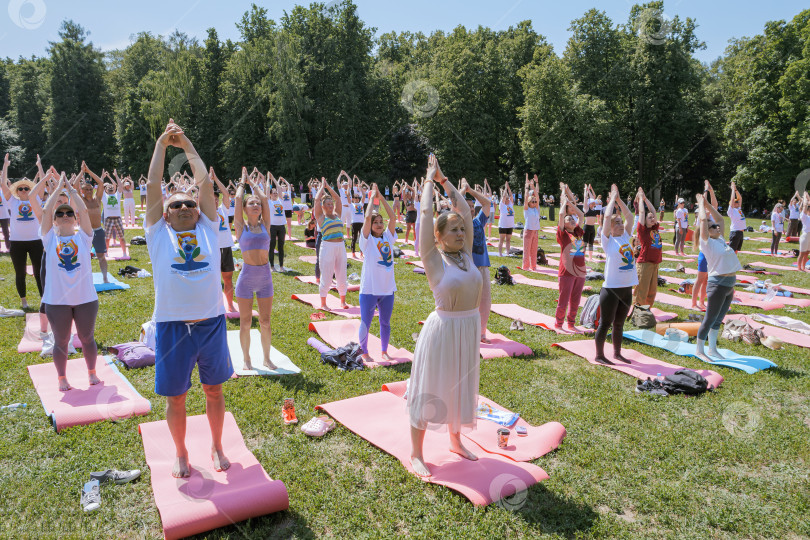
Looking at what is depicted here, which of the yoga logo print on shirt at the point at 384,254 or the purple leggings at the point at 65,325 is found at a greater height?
the yoga logo print on shirt at the point at 384,254

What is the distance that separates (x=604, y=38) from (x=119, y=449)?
1833 inches

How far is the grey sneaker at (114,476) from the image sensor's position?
414 centimetres

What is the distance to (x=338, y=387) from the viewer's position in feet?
20.5

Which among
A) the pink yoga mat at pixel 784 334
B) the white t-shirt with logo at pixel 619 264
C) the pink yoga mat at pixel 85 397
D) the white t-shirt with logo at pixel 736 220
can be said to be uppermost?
the white t-shirt with logo at pixel 736 220

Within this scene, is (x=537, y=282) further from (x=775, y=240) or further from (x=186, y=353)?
(x=775, y=240)

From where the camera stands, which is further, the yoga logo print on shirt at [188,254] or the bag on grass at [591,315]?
the bag on grass at [591,315]

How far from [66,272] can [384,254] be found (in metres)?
3.72

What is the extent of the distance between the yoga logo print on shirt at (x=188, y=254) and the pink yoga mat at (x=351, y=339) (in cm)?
358

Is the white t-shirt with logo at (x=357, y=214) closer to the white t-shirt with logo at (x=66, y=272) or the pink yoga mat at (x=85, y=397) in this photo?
the pink yoga mat at (x=85, y=397)

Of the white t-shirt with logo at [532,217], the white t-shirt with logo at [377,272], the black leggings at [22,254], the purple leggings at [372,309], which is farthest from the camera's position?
the white t-shirt with logo at [532,217]

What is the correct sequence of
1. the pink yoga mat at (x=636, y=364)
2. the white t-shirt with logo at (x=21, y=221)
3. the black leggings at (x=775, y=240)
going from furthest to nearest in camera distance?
the black leggings at (x=775, y=240), the white t-shirt with logo at (x=21, y=221), the pink yoga mat at (x=636, y=364)

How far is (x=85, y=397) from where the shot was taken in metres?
5.56

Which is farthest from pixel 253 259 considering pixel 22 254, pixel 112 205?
pixel 112 205

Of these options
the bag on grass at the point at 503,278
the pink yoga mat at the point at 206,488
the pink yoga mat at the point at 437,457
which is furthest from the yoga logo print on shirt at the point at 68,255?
the bag on grass at the point at 503,278
